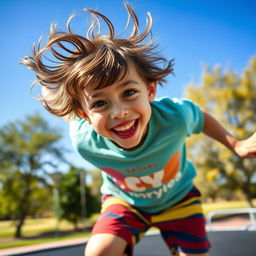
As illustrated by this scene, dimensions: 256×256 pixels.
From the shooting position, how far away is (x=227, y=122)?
354 inches

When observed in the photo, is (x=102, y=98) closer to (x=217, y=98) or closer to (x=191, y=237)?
(x=191, y=237)

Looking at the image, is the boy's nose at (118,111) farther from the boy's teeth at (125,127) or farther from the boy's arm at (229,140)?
the boy's arm at (229,140)

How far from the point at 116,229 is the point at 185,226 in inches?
13.1

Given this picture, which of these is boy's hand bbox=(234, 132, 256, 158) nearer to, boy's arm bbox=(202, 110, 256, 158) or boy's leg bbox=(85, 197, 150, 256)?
boy's arm bbox=(202, 110, 256, 158)

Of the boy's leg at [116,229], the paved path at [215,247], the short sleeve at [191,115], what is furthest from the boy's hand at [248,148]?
the paved path at [215,247]

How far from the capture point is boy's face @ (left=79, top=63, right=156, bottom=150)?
81 centimetres

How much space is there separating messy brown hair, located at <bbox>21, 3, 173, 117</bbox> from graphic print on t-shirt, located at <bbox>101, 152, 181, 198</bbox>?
0.32 metres

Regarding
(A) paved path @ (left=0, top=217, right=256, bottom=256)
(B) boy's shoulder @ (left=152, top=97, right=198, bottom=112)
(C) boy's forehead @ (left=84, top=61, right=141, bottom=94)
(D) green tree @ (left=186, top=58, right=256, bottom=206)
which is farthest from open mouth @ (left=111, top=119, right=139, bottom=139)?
(D) green tree @ (left=186, top=58, right=256, bottom=206)

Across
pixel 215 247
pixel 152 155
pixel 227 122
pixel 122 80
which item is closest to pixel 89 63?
pixel 122 80

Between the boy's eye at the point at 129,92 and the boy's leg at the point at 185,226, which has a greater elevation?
the boy's eye at the point at 129,92

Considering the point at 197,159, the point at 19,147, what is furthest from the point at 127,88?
the point at 19,147

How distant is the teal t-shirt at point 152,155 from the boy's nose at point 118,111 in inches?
9.9

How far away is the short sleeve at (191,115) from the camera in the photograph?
1104 millimetres

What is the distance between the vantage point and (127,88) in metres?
0.83
